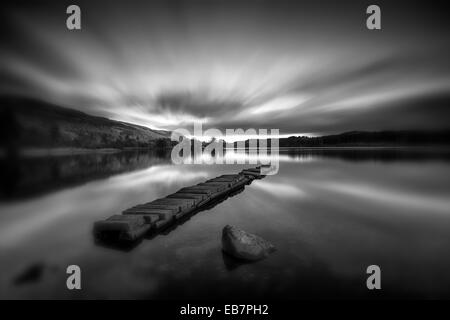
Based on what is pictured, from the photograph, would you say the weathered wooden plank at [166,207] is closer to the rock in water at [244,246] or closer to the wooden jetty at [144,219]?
the wooden jetty at [144,219]

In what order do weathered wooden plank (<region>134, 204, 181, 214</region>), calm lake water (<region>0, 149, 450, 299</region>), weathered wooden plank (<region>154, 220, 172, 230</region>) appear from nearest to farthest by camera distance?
calm lake water (<region>0, 149, 450, 299</region>)
weathered wooden plank (<region>154, 220, 172, 230</region>)
weathered wooden plank (<region>134, 204, 181, 214</region>)

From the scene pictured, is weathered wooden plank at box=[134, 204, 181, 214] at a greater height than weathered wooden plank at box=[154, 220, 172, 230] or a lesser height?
greater

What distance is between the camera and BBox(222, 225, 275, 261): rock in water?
7.99 m

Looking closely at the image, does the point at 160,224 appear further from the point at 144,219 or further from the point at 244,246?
the point at 244,246

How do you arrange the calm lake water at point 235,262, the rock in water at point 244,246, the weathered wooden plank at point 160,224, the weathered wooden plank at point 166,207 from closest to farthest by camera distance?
the calm lake water at point 235,262 → the rock in water at point 244,246 → the weathered wooden plank at point 160,224 → the weathered wooden plank at point 166,207

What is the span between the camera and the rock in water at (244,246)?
7992 millimetres

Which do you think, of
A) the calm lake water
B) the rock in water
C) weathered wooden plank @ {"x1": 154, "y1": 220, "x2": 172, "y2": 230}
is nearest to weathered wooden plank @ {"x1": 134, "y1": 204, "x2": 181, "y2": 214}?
weathered wooden plank @ {"x1": 154, "y1": 220, "x2": 172, "y2": 230}

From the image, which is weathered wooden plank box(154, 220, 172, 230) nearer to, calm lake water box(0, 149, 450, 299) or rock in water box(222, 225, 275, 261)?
calm lake water box(0, 149, 450, 299)

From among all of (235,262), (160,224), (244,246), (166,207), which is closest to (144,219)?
(160,224)

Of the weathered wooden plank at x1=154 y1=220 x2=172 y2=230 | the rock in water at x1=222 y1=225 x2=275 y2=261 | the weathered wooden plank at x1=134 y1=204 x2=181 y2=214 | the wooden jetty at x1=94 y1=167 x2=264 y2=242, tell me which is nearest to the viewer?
the rock in water at x1=222 y1=225 x2=275 y2=261

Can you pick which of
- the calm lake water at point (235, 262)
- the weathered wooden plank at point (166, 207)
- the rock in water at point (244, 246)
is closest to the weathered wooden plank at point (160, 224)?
the calm lake water at point (235, 262)

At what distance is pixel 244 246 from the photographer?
812 cm
